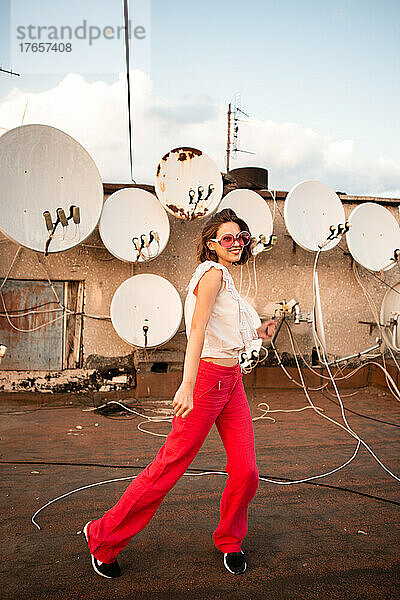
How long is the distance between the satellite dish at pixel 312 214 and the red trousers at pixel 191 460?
4.00 m

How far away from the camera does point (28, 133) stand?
479 cm

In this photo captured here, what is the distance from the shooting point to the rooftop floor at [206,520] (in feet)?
6.67

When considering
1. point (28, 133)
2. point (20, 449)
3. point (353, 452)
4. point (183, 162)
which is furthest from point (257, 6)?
point (20, 449)

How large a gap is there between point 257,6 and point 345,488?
4.98m

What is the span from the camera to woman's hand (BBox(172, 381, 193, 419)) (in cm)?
182

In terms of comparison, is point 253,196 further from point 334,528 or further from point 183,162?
point 334,528

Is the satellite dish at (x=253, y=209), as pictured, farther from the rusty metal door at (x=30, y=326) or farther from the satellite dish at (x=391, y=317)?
the rusty metal door at (x=30, y=326)

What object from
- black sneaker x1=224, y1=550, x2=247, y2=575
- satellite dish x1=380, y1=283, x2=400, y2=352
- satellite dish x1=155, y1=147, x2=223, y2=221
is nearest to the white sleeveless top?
black sneaker x1=224, y1=550, x2=247, y2=575

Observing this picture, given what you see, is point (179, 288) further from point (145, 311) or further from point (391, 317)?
point (391, 317)

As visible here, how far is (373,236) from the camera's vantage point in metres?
6.27

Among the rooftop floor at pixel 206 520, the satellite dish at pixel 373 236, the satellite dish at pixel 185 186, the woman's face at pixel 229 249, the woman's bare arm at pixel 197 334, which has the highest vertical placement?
the satellite dish at pixel 185 186

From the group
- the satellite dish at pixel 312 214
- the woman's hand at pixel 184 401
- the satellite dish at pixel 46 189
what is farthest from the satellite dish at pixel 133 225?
the woman's hand at pixel 184 401

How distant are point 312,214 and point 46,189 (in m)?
3.27

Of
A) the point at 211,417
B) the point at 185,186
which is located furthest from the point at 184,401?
the point at 185,186
